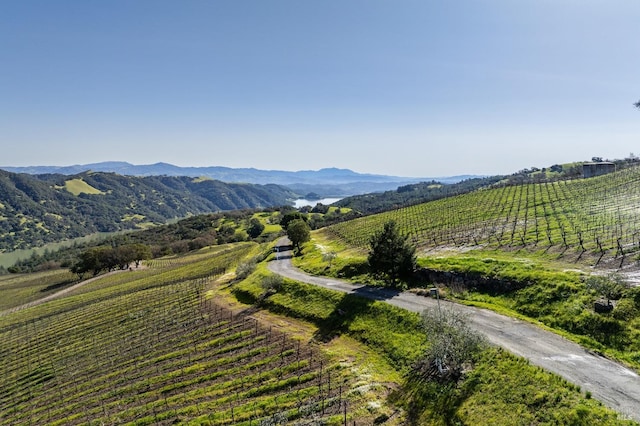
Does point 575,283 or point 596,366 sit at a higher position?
point 575,283

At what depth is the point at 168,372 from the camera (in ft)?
118

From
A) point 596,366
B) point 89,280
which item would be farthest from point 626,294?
point 89,280

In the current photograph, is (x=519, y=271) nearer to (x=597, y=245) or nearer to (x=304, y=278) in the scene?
(x=597, y=245)

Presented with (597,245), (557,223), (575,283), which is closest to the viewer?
(575,283)

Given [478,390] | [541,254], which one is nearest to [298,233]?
[541,254]

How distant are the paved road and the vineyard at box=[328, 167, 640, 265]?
14602 millimetres

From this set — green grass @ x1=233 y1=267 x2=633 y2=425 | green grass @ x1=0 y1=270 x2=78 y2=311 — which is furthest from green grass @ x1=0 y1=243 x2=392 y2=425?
green grass @ x1=0 y1=270 x2=78 y2=311

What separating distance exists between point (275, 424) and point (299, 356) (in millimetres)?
8739

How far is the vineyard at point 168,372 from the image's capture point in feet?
90.3

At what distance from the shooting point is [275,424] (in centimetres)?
2406

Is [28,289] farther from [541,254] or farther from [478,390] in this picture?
[541,254]

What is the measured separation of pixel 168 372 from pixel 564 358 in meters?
34.3

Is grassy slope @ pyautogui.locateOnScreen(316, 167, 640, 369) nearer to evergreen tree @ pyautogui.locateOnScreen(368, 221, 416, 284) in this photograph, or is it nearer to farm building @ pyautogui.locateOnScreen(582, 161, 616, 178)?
evergreen tree @ pyautogui.locateOnScreen(368, 221, 416, 284)

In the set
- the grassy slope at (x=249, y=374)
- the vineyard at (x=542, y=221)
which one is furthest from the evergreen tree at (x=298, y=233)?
the grassy slope at (x=249, y=374)
